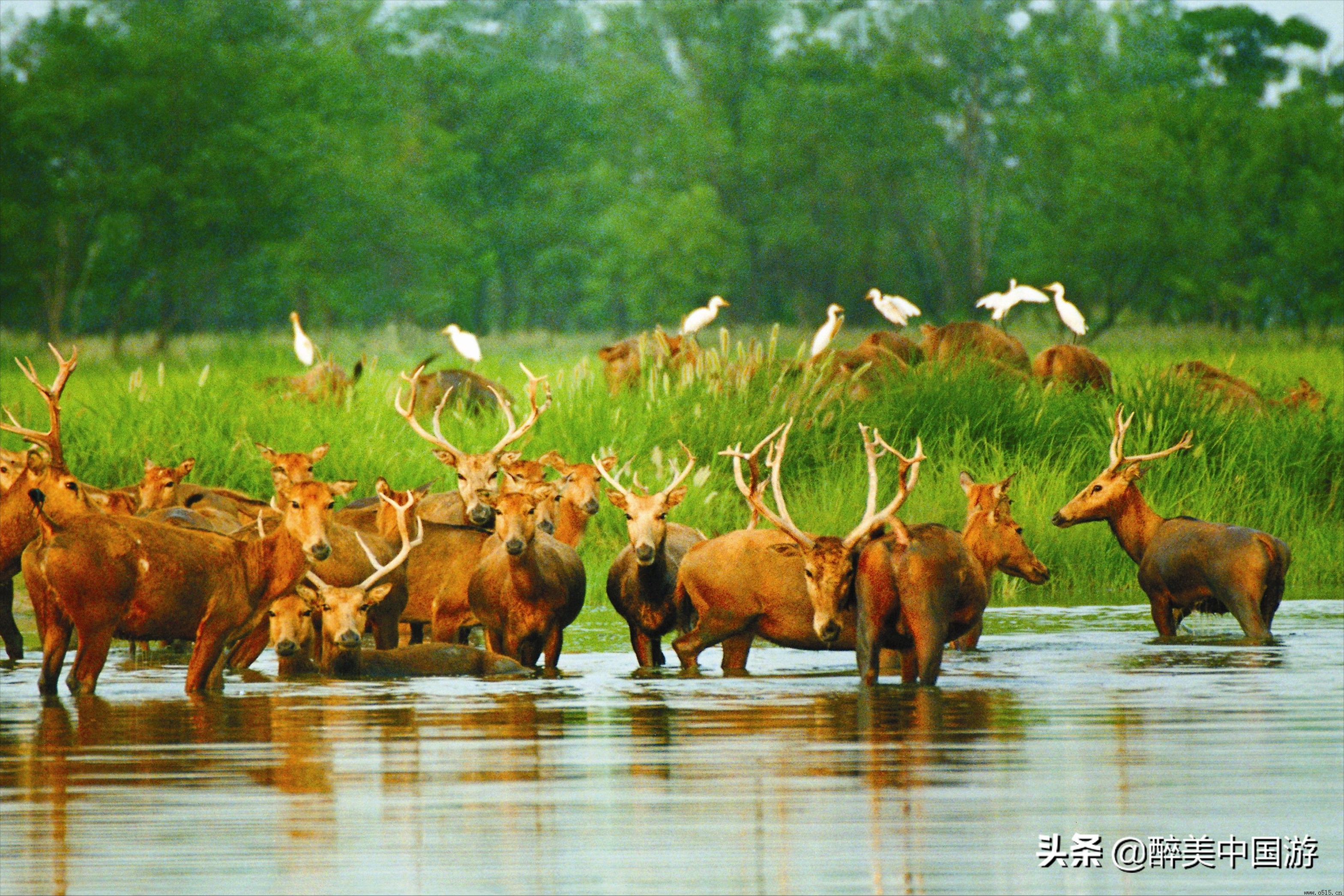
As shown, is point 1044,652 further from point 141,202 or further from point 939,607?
point 141,202

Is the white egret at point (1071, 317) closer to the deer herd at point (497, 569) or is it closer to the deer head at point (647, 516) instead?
the deer herd at point (497, 569)

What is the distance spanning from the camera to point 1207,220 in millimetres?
68438

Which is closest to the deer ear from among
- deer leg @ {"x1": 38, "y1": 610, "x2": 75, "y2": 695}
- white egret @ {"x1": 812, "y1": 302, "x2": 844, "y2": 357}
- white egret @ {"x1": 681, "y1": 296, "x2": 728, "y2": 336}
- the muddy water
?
the muddy water

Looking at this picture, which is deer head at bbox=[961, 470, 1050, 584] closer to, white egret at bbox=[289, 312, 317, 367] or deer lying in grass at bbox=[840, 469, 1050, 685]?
deer lying in grass at bbox=[840, 469, 1050, 685]

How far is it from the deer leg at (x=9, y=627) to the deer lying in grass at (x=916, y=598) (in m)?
5.59

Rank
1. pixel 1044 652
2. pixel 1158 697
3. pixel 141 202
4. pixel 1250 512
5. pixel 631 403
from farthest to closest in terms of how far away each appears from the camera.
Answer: pixel 141 202 → pixel 631 403 → pixel 1250 512 → pixel 1044 652 → pixel 1158 697

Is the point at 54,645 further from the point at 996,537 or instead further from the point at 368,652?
the point at 996,537

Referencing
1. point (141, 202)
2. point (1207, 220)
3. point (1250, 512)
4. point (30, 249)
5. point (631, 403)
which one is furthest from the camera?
point (1207, 220)

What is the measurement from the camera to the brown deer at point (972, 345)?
82.9 feet

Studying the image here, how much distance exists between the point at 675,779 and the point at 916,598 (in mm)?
3258

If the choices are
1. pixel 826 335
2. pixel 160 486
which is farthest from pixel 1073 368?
pixel 160 486

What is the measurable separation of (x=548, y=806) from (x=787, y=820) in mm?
960

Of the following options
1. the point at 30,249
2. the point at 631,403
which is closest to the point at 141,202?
the point at 30,249

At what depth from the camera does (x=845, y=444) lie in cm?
2236
